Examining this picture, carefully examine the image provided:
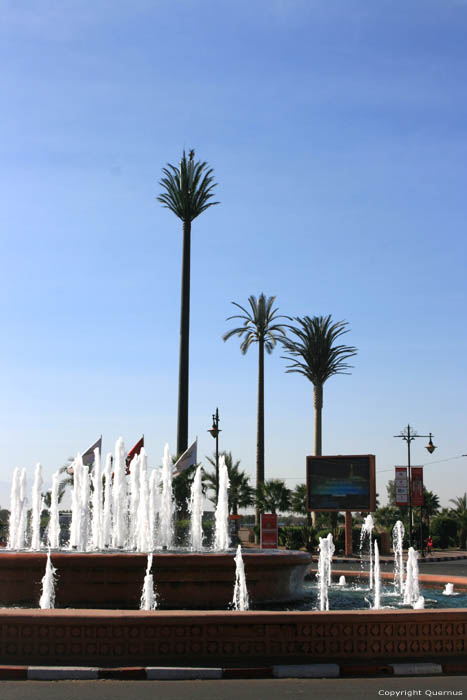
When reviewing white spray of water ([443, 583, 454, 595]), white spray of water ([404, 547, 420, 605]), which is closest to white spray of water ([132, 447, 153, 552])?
white spray of water ([404, 547, 420, 605])

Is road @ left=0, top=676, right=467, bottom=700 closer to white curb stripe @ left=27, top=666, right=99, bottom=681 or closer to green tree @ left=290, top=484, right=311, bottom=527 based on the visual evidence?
white curb stripe @ left=27, top=666, right=99, bottom=681

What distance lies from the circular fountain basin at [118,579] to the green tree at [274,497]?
32933mm

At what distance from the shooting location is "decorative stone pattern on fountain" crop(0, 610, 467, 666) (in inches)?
320

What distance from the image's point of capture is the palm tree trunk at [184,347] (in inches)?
1608

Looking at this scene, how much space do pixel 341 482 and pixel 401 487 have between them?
3768 mm

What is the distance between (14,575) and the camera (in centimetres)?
1212

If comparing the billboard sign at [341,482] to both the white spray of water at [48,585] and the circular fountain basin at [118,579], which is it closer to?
the circular fountain basin at [118,579]

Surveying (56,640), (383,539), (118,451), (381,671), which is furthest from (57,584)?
(383,539)

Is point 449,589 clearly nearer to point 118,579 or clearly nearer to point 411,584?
point 411,584

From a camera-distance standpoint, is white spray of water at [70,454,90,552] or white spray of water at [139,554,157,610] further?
white spray of water at [70,454,90,552]

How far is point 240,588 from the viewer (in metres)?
12.2

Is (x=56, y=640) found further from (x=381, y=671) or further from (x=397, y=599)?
(x=397, y=599)

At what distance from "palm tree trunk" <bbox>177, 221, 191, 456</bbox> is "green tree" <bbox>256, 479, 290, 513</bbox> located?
6825 millimetres

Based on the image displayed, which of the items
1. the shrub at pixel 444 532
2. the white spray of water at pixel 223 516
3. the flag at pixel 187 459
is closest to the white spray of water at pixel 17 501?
the white spray of water at pixel 223 516
